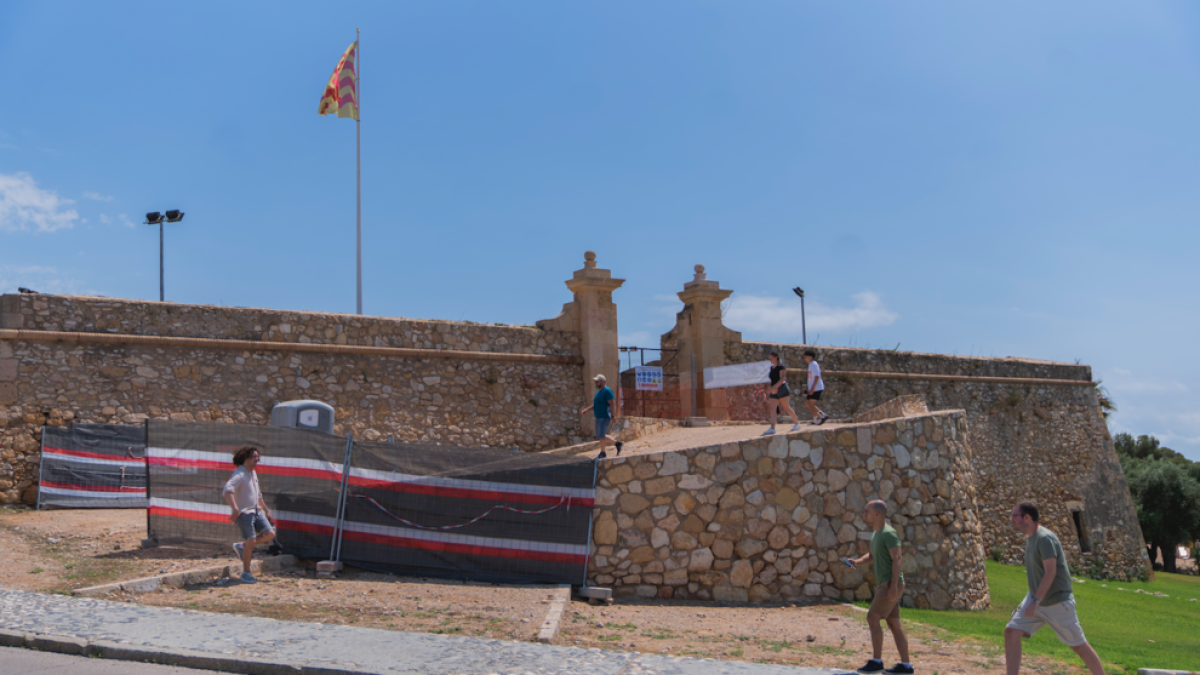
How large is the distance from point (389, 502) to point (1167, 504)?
116 feet

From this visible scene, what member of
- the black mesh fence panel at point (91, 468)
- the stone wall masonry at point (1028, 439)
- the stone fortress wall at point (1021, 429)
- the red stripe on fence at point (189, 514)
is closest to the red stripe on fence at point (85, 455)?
the black mesh fence panel at point (91, 468)

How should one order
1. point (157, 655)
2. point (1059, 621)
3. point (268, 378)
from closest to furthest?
point (157, 655) → point (1059, 621) → point (268, 378)

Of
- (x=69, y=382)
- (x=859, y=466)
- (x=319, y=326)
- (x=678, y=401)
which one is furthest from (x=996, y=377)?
(x=69, y=382)

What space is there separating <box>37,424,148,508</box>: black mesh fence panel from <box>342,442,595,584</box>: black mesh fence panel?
5643mm

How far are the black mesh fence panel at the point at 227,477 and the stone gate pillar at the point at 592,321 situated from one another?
8.23 m

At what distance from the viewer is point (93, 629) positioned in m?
6.29

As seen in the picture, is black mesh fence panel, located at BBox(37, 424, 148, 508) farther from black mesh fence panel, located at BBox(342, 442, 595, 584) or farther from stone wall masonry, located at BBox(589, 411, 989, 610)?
stone wall masonry, located at BBox(589, 411, 989, 610)

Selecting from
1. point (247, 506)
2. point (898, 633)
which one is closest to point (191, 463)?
point (247, 506)

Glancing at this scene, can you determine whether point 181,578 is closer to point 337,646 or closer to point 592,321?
point 337,646

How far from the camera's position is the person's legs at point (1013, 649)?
5918 mm

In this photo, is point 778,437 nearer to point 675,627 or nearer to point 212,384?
point 675,627

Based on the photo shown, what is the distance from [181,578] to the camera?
8273 mm

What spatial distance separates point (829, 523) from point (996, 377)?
15.7 m

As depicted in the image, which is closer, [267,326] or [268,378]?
[268,378]
